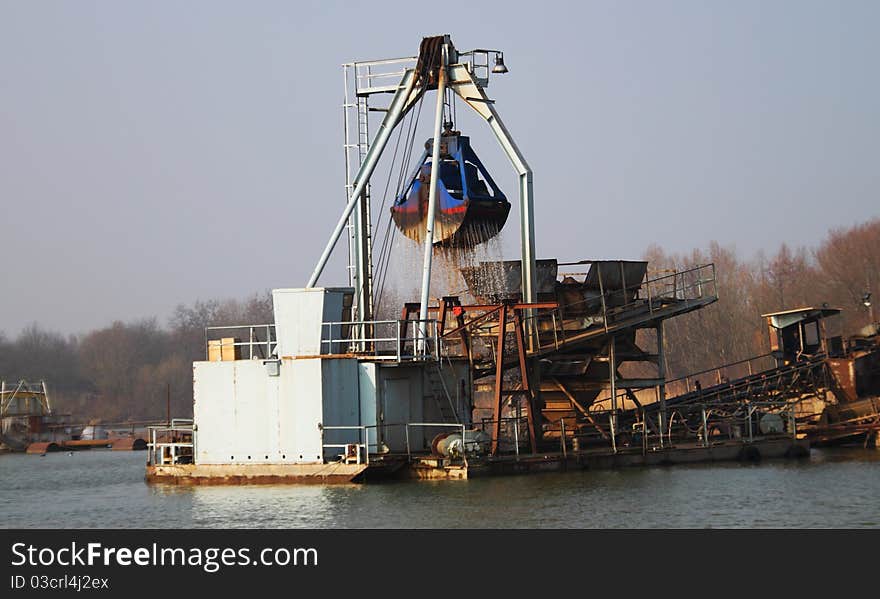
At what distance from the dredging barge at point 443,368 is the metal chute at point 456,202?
0.05 m

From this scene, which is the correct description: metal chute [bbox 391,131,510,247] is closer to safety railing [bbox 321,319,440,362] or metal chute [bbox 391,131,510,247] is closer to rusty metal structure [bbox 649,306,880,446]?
safety railing [bbox 321,319,440,362]

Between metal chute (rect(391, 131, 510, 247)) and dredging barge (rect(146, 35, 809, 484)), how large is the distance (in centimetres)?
5

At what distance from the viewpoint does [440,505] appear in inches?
1145

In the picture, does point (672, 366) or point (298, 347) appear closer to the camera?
point (298, 347)

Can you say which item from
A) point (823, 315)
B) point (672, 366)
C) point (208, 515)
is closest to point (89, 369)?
point (672, 366)

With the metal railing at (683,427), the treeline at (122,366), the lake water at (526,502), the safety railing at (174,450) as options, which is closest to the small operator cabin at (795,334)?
the metal railing at (683,427)

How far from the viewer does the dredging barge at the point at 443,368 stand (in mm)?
34094

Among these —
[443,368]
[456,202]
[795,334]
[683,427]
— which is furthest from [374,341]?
[795,334]

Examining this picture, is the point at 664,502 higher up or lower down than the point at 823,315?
lower down
